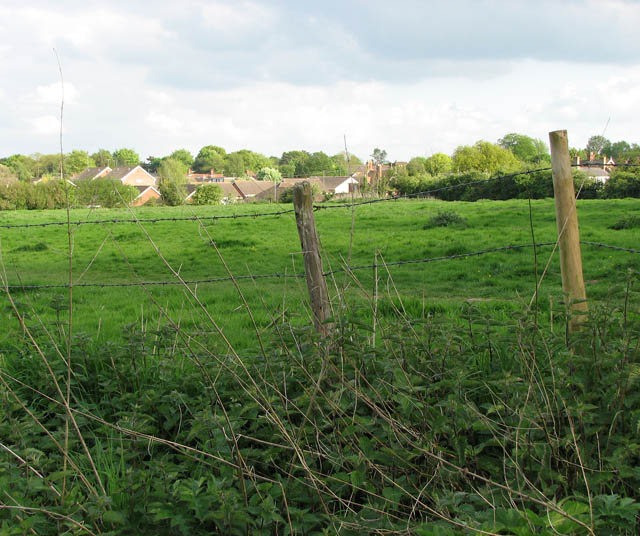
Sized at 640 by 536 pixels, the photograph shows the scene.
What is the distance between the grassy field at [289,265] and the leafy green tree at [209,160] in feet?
461

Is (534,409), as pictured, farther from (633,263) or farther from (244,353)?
Answer: (633,263)

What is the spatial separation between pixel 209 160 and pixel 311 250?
17151 cm

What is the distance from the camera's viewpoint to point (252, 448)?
3307 mm

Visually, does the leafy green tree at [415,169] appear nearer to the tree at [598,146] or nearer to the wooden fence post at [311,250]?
the tree at [598,146]

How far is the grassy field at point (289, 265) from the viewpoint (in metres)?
6.63

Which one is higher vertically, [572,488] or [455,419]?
[455,419]

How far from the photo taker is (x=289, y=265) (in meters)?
13.1

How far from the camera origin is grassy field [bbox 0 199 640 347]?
6633 mm

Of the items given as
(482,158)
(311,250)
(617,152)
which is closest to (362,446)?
(311,250)

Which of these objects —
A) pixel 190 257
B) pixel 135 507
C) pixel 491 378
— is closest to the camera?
pixel 135 507

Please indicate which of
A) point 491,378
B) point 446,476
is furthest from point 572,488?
point 491,378

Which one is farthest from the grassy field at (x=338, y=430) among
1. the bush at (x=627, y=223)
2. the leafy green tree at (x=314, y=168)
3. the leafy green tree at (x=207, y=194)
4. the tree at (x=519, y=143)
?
the tree at (x=519, y=143)

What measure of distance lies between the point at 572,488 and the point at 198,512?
5.88 feet

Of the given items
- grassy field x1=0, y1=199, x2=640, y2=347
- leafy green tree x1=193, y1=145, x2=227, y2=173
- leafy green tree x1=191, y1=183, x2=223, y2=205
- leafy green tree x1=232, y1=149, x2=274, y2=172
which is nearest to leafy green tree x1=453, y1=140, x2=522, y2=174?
leafy green tree x1=191, y1=183, x2=223, y2=205
